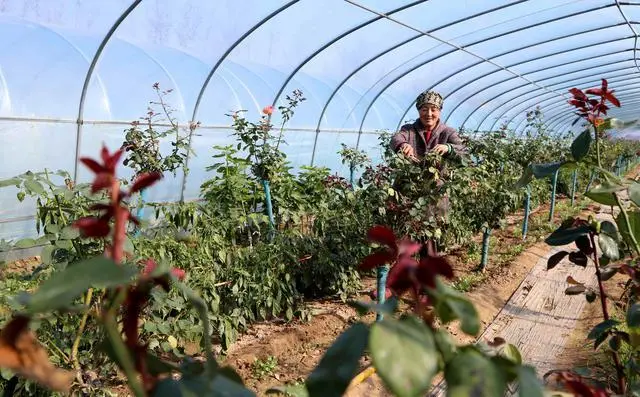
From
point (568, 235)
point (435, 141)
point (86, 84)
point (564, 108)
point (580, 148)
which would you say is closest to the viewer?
point (580, 148)

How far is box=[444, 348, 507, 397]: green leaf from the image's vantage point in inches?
17.4

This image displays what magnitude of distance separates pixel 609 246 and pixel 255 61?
6.32 m

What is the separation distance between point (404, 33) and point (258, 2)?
2729mm

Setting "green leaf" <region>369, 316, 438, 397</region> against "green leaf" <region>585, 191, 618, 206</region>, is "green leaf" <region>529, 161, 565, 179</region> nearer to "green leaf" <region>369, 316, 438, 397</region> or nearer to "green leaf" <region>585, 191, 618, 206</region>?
"green leaf" <region>585, 191, 618, 206</region>

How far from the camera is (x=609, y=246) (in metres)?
1.31

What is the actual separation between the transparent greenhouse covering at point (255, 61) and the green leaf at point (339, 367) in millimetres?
4911

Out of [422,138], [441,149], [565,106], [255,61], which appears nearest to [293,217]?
[422,138]

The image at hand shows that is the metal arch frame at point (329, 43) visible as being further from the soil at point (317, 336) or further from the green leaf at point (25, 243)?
the green leaf at point (25, 243)

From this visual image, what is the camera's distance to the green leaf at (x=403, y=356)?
418 millimetres

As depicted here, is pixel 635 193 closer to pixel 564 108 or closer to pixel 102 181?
pixel 102 181

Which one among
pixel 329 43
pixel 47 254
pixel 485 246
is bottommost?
pixel 485 246

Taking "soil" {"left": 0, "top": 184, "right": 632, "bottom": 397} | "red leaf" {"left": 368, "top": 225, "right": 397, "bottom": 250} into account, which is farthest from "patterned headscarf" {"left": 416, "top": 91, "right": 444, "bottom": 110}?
"red leaf" {"left": 368, "top": 225, "right": 397, "bottom": 250}

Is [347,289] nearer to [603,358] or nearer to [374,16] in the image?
[603,358]

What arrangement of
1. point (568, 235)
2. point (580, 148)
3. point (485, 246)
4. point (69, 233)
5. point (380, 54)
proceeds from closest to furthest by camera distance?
point (580, 148), point (568, 235), point (69, 233), point (485, 246), point (380, 54)
